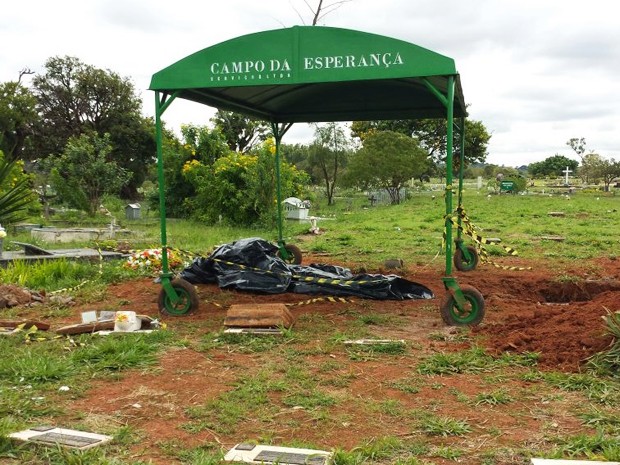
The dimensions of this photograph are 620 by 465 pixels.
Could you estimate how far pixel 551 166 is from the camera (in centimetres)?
8131

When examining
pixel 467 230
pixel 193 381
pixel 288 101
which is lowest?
pixel 193 381

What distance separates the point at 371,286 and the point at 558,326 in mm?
2629

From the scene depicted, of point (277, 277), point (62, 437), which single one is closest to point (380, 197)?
point (277, 277)

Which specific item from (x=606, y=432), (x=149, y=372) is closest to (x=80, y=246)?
(x=149, y=372)

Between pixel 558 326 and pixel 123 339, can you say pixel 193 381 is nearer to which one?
pixel 123 339

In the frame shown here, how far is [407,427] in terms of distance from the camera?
12.5ft

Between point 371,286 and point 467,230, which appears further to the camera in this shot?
point 371,286

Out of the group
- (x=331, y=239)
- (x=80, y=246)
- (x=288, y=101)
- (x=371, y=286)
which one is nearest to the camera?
(x=371, y=286)

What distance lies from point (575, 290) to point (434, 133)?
36.2 meters

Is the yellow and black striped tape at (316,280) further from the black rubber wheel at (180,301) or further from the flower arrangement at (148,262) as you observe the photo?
the flower arrangement at (148,262)

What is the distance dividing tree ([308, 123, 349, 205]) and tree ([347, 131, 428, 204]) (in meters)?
1.12

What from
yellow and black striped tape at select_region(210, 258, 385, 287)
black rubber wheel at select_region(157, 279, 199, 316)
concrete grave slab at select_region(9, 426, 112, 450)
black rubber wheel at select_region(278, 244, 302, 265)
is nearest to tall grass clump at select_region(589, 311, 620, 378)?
yellow and black striped tape at select_region(210, 258, 385, 287)

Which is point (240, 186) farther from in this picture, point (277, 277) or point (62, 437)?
point (62, 437)

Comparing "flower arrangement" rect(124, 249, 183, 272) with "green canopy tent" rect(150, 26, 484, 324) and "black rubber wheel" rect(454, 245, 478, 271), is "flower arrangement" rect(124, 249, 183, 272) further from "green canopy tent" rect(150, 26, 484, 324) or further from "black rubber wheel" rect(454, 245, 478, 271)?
"black rubber wheel" rect(454, 245, 478, 271)
